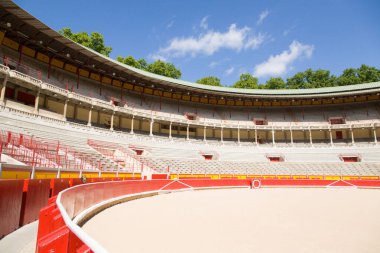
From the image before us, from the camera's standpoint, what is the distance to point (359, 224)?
8.85 m

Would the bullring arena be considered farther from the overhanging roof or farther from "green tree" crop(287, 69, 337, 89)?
"green tree" crop(287, 69, 337, 89)

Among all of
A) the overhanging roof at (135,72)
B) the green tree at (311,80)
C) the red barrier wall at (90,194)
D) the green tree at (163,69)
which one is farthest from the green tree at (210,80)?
the red barrier wall at (90,194)

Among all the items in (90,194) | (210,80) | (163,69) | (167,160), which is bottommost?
(90,194)

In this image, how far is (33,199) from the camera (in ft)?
24.1

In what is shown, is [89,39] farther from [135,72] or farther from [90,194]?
[90,194]

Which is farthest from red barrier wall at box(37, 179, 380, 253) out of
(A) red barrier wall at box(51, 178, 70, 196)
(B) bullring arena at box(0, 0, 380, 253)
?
(A) red barrier wall at box(51, 178, 70, 196)

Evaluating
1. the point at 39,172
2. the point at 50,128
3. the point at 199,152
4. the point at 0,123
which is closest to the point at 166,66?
the point at 199,152

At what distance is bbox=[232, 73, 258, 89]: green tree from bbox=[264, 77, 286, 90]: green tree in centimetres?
408

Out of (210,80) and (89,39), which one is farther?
(210,80)

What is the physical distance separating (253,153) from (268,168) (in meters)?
5.82

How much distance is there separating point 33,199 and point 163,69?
75.1m

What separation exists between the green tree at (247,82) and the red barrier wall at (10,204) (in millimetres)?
84679

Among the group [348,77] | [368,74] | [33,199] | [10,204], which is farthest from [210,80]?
[10,204]

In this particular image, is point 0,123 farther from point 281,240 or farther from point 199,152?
point 199,152
